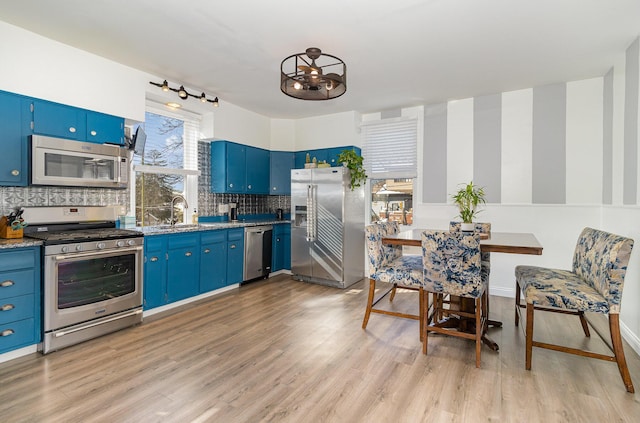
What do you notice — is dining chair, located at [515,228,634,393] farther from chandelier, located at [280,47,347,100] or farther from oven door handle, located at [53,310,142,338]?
oven door handle, located at [53,310,142,338]

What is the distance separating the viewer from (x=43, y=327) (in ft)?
8.73

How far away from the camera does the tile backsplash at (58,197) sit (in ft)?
9.50

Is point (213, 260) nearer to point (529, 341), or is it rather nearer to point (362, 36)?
point (362, 36)

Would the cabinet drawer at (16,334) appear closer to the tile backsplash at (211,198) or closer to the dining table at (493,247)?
the tile backsplash at (211,198)

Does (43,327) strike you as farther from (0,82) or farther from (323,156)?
(323,156)

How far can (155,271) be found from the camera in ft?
11.7

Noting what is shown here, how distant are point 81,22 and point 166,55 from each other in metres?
0.73

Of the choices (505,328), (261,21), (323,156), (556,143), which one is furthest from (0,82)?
(556,143)

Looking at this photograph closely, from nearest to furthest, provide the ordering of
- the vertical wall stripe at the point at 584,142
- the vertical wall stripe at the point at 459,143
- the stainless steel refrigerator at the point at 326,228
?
the vertical wall stripe at the point at 584,142 → the vertical wall stripe at the point at 459,143 → the stainless steel refrigerator at the point at 326,228

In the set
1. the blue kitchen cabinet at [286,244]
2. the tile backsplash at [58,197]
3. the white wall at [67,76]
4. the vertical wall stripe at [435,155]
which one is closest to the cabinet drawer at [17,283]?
the tile backsplash at [58,197]

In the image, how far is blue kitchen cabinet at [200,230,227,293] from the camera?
410 centimetres

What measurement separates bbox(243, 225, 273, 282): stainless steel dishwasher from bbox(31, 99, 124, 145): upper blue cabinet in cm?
202

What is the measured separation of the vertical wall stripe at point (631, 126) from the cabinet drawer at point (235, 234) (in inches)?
169

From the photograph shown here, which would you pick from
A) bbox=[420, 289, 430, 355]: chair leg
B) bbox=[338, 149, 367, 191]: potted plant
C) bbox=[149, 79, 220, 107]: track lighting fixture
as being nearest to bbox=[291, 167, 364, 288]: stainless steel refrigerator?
bbox=[338, 149, 367, 191]: potted plant
